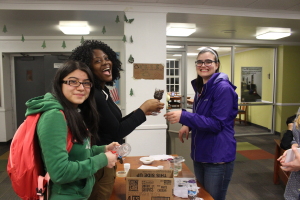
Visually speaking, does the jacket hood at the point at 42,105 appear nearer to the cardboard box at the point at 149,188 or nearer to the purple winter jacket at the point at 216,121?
the cardboard box at the point at 149,188

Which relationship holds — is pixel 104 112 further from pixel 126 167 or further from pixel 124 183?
pixel 126 167

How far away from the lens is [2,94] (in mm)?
5250

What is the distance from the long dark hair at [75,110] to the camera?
101cm

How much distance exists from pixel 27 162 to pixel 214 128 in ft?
3.72

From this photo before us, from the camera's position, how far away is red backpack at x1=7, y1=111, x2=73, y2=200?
0.92 metres

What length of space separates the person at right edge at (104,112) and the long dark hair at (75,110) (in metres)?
0.11

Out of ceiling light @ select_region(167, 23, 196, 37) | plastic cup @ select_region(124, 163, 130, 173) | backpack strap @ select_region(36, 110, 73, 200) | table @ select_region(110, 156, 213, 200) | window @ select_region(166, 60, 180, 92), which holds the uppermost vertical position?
ceiling light @ select_region(167, 23, 196, 37)

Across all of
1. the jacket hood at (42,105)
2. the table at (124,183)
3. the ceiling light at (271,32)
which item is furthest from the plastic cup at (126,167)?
the ceiling light at (271,32)

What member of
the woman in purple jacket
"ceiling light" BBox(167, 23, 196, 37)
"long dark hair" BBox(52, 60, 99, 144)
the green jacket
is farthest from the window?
the green jacket

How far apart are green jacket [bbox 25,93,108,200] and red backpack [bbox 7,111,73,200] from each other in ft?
0.13

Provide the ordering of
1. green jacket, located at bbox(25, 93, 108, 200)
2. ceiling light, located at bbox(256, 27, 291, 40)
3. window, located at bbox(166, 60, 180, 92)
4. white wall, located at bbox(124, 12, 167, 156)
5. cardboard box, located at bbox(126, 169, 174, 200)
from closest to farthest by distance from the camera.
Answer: green jacket, located at bbox(25, 93, 108, 200) < cardboard box, located at bbox(126, 169, 174, 200) < white wall, located at bbox(124, 12, 167, 156) < ceiling light, located at bbox(256, 27, 291, 40) < window, located at bbox(166, 60, 180, 92)

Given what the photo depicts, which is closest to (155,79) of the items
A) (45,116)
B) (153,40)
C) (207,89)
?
(153,40)

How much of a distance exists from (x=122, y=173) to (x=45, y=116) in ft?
3.05

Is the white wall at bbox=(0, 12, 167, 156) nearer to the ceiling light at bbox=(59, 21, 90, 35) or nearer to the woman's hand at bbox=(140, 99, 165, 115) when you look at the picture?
the ceiling light at bbox=(59, 21, 90, 35)
